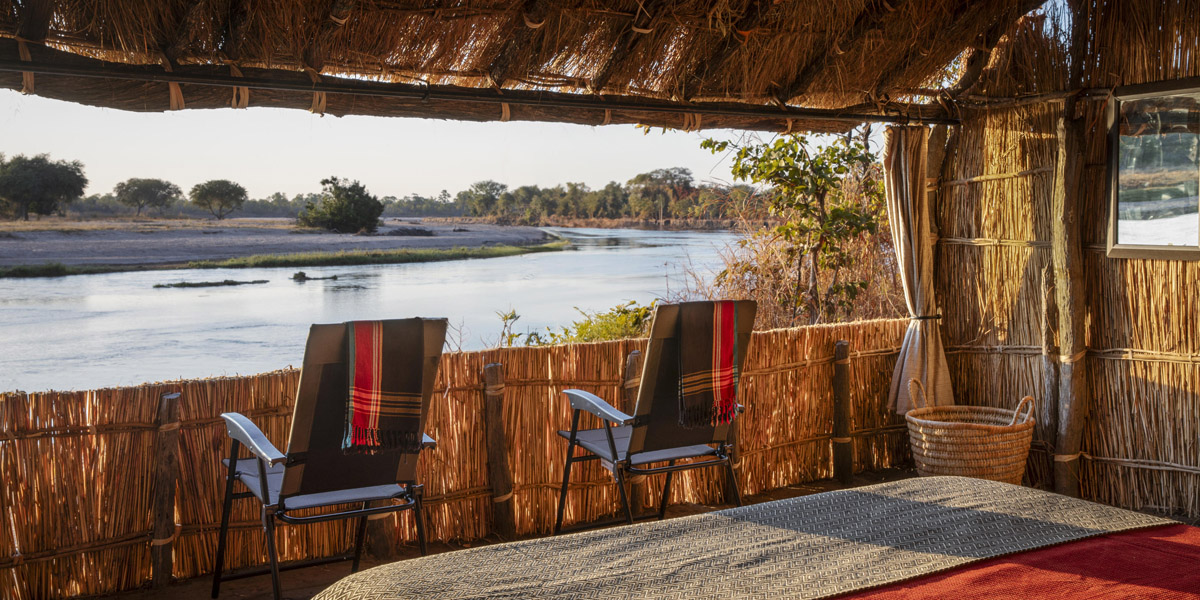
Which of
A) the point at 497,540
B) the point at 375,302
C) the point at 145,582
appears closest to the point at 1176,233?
the point at 497,540

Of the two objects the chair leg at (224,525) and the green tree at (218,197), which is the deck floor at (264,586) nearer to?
the chair leg at (224,525)

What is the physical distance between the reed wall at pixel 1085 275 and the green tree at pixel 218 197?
17.3 feet

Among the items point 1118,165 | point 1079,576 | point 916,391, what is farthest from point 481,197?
point 1079,576

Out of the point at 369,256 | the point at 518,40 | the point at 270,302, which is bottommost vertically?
the point at 270,302

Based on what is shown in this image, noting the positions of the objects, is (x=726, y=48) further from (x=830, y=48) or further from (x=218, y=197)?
(x=218, y=197)

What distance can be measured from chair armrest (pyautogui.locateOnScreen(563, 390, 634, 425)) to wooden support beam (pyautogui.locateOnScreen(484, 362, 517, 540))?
0.33 meters

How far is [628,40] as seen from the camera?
3.86 meters

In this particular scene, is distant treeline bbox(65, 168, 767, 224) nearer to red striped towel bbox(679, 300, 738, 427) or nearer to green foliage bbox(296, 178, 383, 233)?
green foliage bbox(296, 178, 383, 233)

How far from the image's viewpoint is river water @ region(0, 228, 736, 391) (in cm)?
746

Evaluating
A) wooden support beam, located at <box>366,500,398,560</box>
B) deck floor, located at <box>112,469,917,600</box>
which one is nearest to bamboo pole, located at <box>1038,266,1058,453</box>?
deck floor, located at <box>112,469,917,600</box>

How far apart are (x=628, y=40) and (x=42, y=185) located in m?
4.74

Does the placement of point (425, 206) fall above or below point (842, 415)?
above

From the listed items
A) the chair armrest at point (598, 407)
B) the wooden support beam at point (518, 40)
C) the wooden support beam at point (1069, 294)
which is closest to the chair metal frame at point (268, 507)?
the chair armrest at point (598, 407)

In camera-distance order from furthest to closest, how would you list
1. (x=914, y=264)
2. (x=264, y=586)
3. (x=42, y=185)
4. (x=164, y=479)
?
Answer: (x=42, y=185) → (x=914, y=264) → (x=264, y=586) → (x=164, y=479)
